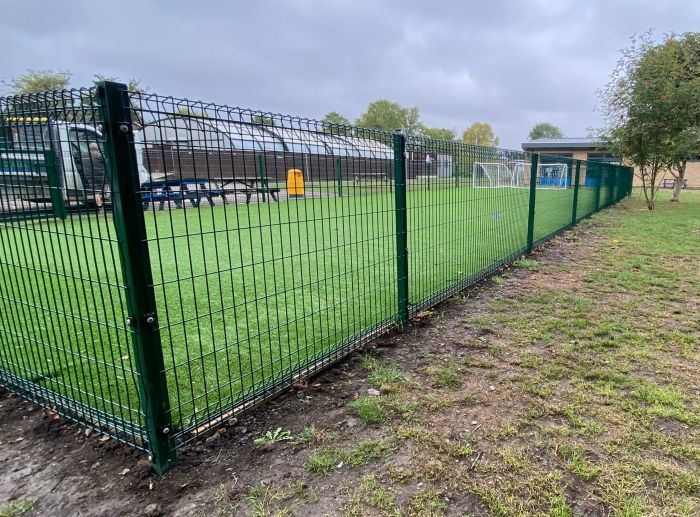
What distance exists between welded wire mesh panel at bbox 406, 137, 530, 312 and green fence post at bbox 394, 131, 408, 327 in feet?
0.50

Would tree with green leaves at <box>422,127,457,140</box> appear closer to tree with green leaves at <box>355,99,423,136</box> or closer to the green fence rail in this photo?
tree with green leaves at <box>355,99,423,136</box>

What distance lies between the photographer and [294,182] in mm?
2871

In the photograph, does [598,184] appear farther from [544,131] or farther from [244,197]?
[544,131]

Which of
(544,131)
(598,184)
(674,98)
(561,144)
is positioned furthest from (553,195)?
(544,131)

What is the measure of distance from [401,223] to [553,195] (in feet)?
22.0

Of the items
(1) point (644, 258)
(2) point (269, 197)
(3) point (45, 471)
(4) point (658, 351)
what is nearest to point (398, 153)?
(2) point (269, 197)

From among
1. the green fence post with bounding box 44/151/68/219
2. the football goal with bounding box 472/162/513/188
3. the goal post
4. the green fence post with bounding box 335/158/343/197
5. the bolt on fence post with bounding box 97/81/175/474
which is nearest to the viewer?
the bolt on fence post with bounding box 97/81/175/474

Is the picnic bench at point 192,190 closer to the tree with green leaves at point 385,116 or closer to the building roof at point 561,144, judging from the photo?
the building roof at point 561,144

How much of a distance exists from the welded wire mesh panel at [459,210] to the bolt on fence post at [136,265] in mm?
2507

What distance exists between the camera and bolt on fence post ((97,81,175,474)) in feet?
5.84

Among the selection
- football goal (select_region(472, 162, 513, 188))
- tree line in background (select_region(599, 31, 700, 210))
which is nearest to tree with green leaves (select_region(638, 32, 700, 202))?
tree line in background (select_region(599, 31, 700, 210))

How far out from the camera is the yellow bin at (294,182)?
2.84 meters

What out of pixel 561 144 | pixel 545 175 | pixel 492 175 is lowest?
pixel 545 175

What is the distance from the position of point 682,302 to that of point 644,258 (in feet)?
8.31
